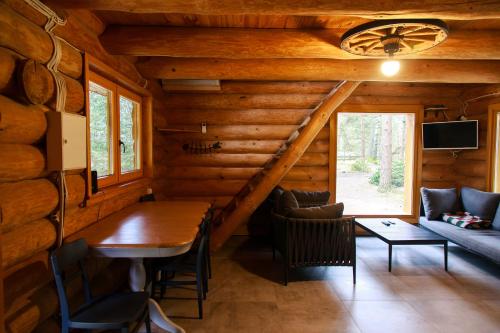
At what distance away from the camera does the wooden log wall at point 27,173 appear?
5.16 ft

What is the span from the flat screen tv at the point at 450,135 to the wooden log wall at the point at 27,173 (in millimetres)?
5246

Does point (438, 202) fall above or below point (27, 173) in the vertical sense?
below

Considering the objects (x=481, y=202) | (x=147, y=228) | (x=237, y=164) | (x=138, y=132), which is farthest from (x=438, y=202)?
(x=138, y=132)

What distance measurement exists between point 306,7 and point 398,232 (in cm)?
314

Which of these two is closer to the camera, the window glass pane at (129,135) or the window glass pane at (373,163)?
the window glass pane at (129,135)

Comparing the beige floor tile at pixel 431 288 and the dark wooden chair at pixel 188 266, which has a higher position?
the dark wooden chair at pixel 188 266

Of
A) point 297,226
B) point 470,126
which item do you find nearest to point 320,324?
point 297,226

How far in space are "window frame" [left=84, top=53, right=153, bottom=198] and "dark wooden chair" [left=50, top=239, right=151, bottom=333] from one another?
69 cm

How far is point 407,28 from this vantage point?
2.43 metres

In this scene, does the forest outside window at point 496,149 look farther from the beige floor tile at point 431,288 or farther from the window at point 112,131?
the window at point 112,131

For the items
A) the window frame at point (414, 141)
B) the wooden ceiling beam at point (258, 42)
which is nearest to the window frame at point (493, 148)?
the window frame at point (414, 141)

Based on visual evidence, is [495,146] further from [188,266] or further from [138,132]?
[138,132]

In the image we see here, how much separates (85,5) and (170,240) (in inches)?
66.5

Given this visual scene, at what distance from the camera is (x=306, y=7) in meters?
2.04
